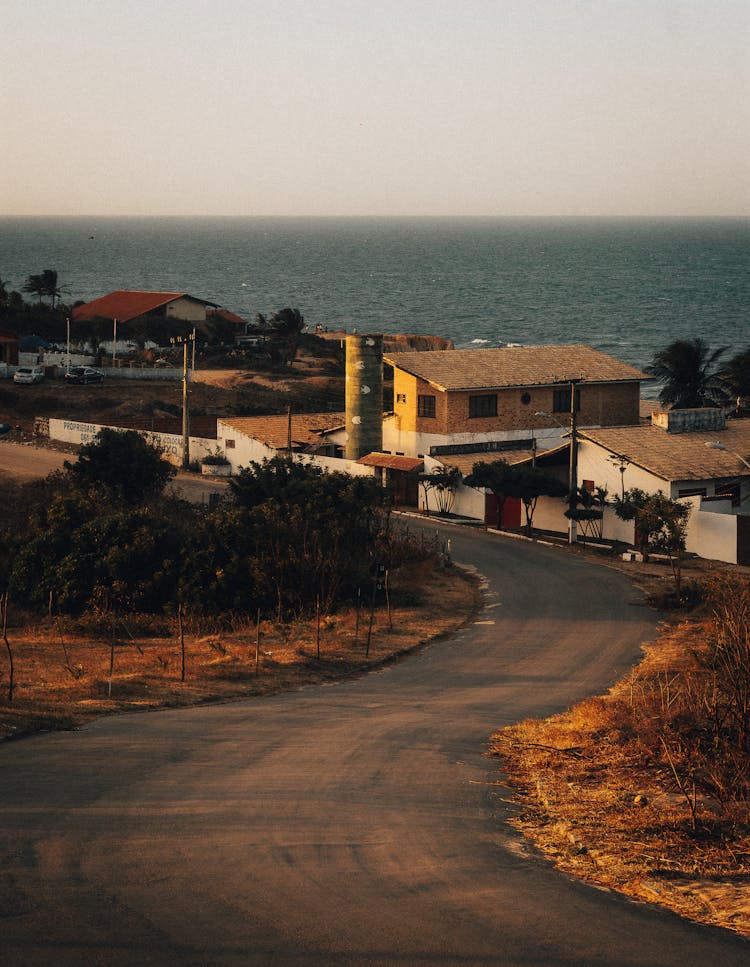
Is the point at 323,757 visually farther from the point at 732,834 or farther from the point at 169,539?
the point at 169,539

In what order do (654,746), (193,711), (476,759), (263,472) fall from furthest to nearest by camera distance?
1. (263,472)
2. (193,711)
3. (476,759)
4. (654,746)

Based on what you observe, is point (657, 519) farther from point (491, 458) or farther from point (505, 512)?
point (491, 458)

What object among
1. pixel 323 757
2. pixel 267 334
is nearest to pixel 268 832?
pixel 323 757

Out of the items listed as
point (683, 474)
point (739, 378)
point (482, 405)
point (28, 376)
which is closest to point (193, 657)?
point (683, 474)

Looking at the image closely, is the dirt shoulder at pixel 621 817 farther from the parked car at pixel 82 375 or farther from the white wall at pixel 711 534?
the parked car at pixel 82 375

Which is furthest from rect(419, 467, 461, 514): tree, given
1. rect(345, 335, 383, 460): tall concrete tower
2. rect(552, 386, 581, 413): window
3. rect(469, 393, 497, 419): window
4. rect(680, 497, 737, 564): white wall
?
rect(680, 497, 737, 564): white wall

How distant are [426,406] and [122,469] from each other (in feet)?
52.4

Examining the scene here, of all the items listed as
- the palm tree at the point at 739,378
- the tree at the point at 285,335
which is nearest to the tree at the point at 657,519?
the palm tree at the point at 739,378

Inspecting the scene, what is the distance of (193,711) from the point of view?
2456 cm

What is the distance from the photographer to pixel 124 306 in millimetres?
115188

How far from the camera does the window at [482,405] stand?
5984cm

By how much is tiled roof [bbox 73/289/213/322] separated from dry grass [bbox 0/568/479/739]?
76.9 m

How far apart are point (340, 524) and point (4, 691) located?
16.6 meters

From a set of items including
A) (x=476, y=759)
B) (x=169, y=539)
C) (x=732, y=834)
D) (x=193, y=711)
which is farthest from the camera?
(x=169, y=539)
